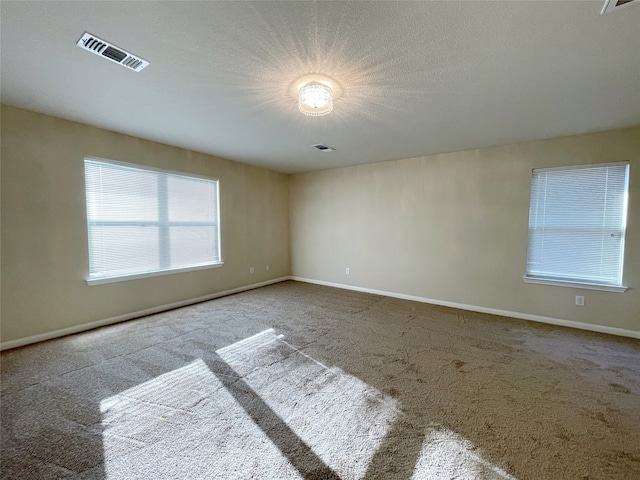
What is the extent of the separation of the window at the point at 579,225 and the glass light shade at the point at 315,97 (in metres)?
3.19

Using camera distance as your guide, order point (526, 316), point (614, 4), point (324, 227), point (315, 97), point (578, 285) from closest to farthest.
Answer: point (614, 4)
point (315, 97)
point (578, 285)
point (526, 316)
point (324, 227)

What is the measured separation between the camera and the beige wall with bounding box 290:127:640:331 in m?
3.22

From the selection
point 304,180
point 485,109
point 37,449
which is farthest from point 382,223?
point 37,449

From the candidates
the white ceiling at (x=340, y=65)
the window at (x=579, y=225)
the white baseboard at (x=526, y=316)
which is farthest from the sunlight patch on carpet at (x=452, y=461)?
the window at (x=579, y=225)

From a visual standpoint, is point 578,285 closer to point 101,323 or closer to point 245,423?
point 245,423

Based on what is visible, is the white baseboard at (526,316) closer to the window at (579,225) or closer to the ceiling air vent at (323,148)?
the window at (579,225)

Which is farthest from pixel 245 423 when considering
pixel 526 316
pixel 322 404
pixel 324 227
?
pixel 324 227

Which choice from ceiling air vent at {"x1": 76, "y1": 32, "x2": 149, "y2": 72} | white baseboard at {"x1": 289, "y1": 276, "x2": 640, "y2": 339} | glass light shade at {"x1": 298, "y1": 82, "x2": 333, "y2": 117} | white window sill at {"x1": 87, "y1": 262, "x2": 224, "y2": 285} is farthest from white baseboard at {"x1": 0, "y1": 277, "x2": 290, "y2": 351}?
glass light shade at {"x1": 298, "y1": 82, "x2": 333, "y2": 117}

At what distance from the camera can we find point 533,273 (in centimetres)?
369

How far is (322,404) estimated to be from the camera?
1.93 metres

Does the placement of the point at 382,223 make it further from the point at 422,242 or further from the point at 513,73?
the point at 513,73

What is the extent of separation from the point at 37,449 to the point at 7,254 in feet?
7.22

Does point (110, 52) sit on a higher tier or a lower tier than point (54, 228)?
higher

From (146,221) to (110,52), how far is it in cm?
245
